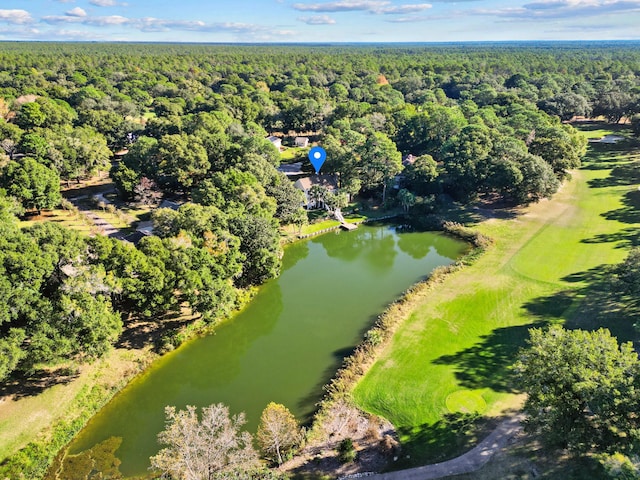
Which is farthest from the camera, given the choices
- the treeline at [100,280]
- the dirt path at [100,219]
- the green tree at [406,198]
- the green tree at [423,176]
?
the green tree at [423,176]

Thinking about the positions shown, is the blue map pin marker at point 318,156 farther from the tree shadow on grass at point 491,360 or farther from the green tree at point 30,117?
the green tree at point 30,117

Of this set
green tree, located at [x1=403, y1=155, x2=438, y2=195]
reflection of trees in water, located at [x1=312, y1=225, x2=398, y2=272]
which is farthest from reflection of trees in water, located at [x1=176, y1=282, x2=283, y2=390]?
green tree, located at [x1=403, y1=155, x2=438, y2=195]

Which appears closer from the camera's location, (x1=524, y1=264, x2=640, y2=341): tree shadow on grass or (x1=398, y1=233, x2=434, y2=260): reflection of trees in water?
(x1=524, y1=264, x2=640, y2=341): tree shadow on grass

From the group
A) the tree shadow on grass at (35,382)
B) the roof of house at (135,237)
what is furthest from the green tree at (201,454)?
the roof of house at (135,237)

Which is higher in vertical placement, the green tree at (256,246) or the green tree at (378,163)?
the green tree at (378,163)

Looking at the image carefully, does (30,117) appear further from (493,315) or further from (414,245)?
(493,315)

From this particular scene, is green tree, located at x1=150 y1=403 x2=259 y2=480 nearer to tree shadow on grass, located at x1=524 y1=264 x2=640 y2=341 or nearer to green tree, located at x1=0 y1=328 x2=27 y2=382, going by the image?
green tree, located at x1=0 y1=328 x2=27 y2=382

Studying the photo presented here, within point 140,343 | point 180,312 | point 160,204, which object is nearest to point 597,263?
point 180,312
